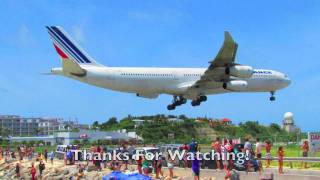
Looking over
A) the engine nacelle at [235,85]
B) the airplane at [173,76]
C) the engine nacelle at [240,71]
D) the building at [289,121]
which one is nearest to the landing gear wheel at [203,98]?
the airplane at [173,76]

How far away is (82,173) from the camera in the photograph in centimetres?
3453

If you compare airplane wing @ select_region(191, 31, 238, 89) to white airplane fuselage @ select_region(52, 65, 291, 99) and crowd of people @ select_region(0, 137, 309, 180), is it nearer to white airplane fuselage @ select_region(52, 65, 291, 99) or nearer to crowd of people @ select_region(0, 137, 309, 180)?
white airplane fuselage @ select_region(52, 65, 291, 99)

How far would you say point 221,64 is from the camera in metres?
42.3

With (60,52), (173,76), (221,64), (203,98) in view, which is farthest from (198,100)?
(60,52)

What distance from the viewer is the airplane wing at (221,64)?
39.8m

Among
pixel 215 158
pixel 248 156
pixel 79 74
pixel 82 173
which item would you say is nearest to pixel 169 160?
pixel 215 158

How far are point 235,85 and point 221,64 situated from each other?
1.88 metres

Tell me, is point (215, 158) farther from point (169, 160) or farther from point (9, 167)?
point (9, 167)

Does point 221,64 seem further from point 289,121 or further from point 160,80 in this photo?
point 289,121

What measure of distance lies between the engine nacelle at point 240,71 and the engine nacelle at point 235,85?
1.38 m

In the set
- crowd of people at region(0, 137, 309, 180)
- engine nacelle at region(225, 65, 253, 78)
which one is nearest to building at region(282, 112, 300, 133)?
engine nacelle at region(225, 65, 253, 78)

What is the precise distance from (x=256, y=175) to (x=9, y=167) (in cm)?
3637

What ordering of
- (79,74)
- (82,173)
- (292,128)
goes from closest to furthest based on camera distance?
(82,173) < (79,74) < (292,128)

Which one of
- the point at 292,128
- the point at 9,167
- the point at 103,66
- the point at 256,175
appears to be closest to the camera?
the point at 256,175
